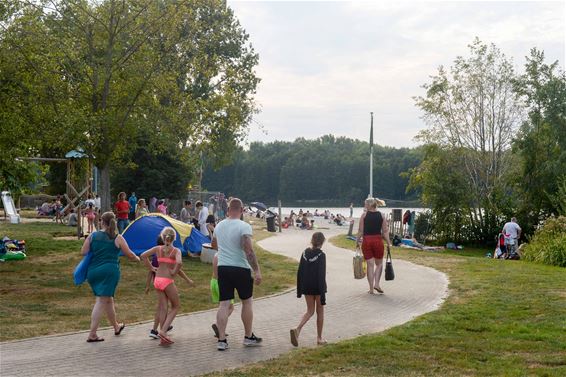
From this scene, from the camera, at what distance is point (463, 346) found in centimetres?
838

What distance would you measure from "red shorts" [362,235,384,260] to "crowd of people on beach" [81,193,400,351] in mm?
4238

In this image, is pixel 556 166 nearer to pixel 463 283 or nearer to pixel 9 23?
pixel 463 283

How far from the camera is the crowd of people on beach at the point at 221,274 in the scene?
8477 millimetres

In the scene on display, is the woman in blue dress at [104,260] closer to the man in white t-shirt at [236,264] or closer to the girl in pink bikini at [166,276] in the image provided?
the girl in pink bikini at [166,276]

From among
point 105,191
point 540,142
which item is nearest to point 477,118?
point 540,142

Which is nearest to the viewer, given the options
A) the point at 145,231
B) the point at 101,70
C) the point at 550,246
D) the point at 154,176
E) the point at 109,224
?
the point at 109,224

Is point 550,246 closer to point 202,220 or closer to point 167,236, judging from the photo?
point 202,220

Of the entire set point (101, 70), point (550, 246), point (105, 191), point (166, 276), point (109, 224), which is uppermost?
point (101, 70)

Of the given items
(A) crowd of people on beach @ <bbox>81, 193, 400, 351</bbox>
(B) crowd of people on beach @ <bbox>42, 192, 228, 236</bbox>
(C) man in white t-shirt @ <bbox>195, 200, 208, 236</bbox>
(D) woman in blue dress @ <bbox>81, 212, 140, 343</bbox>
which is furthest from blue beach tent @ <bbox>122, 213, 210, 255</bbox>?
(D) woman in blue dress @ <bbox>81, 212, 140, 343</bbox>

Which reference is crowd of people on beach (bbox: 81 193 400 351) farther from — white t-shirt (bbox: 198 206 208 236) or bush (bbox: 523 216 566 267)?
bush (bbox: 523 216 566 267)

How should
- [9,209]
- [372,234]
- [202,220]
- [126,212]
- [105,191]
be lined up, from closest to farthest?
[372,234] → [105,191] → [126,212] → [202,220] → [9,209]

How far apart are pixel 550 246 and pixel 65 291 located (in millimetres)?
14011

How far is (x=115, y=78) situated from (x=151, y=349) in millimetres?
12776

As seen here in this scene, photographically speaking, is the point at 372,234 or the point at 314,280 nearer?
the point at 314,280
